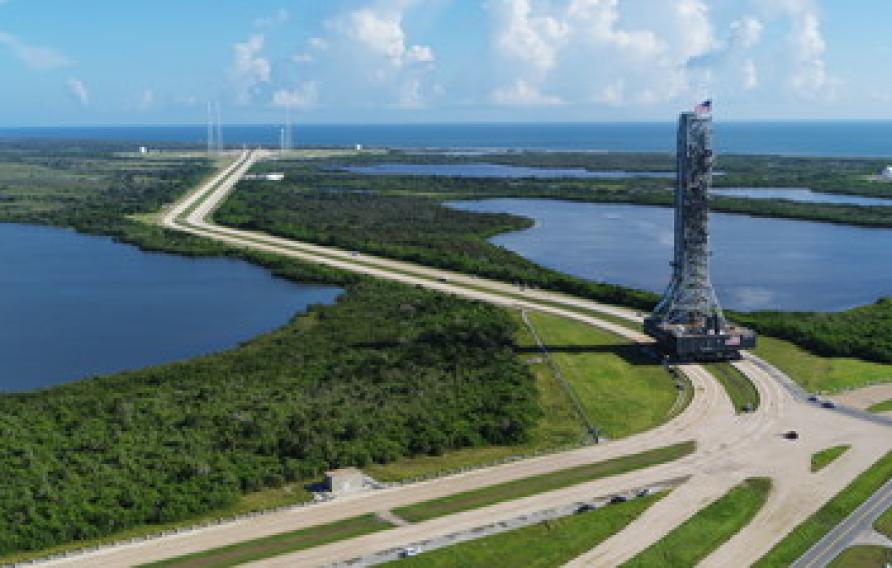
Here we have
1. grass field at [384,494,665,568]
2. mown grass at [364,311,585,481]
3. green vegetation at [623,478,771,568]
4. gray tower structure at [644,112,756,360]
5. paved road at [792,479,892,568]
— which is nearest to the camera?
grass field at [384,494,665,568]

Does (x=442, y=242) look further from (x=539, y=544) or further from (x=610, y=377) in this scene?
(x=539, y=544)

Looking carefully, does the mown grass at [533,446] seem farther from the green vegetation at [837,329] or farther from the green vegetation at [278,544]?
the green vegetation at [837,329]

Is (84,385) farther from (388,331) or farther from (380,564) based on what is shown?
(380,564)

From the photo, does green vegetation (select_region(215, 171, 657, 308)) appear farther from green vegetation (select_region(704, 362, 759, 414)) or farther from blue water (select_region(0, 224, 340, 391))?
green vegetation (select_region(704, 362, 759, 414))

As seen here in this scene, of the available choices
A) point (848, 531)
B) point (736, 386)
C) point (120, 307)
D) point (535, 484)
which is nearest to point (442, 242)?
point (120, 307)

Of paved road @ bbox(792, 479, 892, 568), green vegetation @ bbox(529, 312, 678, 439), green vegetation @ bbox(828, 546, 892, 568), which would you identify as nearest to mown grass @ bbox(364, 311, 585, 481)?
green vegetation @ bbox(529, 312, 678, 439)

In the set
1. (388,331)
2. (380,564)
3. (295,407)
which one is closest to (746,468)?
(380,564)
